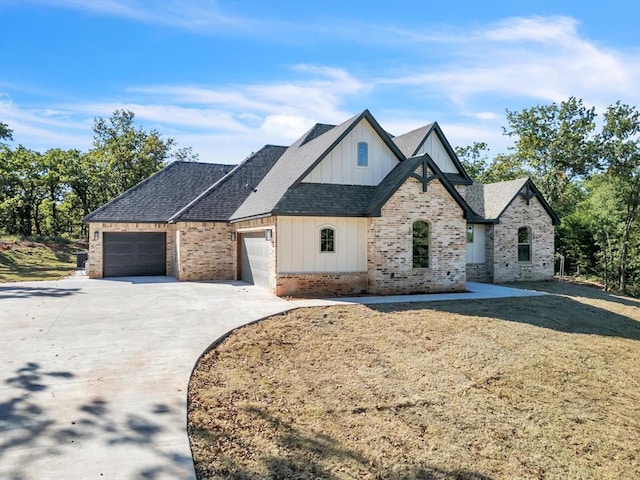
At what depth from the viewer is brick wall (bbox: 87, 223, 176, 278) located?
20.8 metres

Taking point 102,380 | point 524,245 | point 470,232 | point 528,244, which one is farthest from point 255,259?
point 528,244

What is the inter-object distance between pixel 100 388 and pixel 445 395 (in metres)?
5.42

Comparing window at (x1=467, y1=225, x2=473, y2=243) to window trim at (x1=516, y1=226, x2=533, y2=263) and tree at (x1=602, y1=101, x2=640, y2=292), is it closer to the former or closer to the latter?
window trim at (x1=516, y1=226, x2=533, y2=263)

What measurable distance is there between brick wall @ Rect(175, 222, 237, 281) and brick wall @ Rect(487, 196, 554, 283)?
1278 centimetres

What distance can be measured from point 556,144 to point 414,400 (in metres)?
27.2

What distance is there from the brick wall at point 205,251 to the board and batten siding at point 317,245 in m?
6.62

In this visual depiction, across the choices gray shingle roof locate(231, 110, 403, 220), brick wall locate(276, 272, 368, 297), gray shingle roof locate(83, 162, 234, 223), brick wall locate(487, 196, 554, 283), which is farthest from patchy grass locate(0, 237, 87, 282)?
brick wall locate(487, 196, 554, 283)

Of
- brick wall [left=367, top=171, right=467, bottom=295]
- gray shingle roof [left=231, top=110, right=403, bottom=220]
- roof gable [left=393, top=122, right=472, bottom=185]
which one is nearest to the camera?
brick wall [left=367, top=171, right=467, bottom=295]

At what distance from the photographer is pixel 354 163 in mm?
16234

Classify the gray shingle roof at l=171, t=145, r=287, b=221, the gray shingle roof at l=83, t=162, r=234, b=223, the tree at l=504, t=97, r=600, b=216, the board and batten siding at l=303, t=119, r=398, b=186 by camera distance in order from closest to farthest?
the board and batten siding at l=303, t=119, r=398, b=186, the gray shingle roof at l=171, t=145, r=287, b=221, the gray shingle roof at l=83, t=162, r=234, b=223, the tree at l=504, t=97, r=600, b=216

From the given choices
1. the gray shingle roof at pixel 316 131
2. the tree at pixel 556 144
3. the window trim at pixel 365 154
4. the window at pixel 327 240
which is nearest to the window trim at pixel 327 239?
the window at pixel 327 240

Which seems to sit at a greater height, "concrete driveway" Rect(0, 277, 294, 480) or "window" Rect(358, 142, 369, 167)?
"window" Rect(358, 142, 369, 167)

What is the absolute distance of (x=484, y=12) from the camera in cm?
1139

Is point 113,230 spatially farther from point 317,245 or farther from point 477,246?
point 477,246
